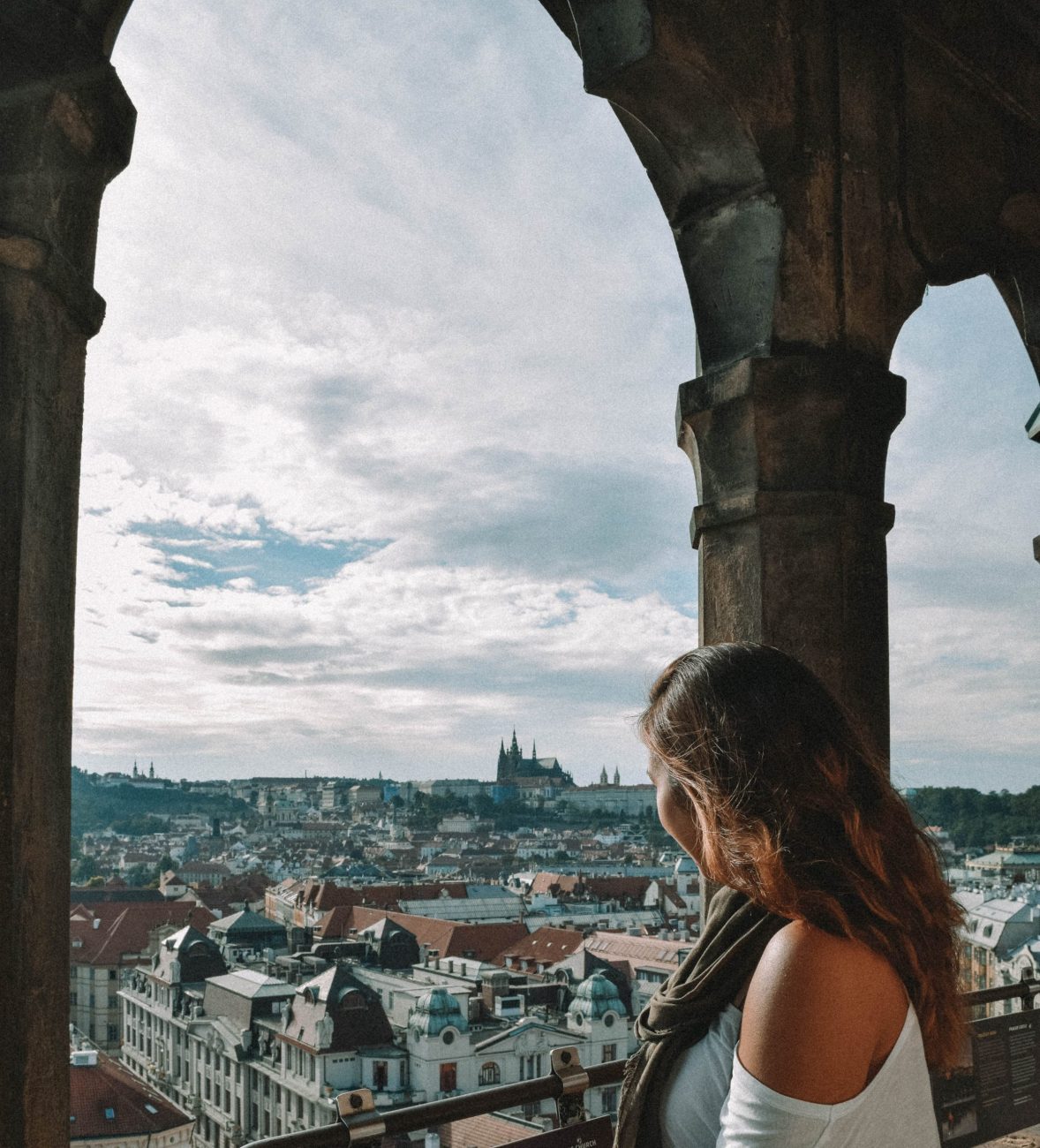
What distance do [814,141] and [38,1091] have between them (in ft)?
6.96

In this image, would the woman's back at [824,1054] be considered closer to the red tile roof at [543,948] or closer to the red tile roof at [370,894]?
the red tile roof at [543,948]

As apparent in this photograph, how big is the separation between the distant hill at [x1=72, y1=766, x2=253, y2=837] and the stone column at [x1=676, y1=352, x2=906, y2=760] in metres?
88.0

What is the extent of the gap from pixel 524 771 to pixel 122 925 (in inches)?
2816

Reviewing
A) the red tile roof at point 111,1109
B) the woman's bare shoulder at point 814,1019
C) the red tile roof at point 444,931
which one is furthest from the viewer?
the red tile roof at point 444,931

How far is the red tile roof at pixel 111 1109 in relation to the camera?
70.2 feet

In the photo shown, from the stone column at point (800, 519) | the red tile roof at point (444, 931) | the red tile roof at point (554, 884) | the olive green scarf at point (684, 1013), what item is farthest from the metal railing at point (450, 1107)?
the red tile roof at point (554, 884)

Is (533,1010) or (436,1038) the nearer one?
(436,1038)

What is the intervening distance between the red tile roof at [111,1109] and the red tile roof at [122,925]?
19.1m

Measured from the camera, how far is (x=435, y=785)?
12106cm

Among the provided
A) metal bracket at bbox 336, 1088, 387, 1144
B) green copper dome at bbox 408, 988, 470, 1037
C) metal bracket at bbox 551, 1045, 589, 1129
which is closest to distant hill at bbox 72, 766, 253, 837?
green copper dome at bbox 408, 988, 470, 1037

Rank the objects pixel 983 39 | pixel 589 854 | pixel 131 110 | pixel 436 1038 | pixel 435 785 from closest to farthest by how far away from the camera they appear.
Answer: pixel 131 110, pixel 983 39, pixel 436 1038, pixel 589 854, pixel 435 785

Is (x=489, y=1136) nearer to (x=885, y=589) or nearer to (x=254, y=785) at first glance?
(x=885, y=589)

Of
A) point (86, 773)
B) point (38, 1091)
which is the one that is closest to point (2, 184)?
point (38, 1091)

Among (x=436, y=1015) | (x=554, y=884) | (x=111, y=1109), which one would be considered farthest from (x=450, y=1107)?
(x=554, y=884)
